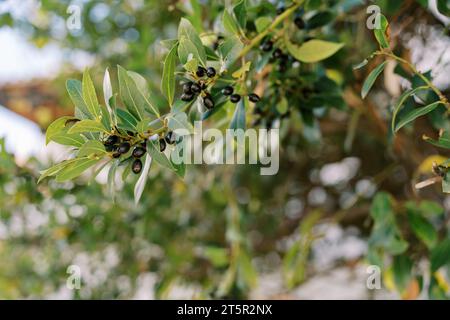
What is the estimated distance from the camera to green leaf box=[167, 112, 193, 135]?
605 millimetres

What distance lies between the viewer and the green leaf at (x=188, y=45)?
0.63 metres

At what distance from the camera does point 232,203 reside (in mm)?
1443

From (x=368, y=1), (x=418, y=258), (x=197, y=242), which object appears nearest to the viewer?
(x=368, y=1)

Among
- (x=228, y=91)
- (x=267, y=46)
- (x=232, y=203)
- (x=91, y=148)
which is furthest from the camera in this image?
(x=232, y=203)

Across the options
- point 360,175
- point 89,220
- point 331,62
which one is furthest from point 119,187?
point 360,175

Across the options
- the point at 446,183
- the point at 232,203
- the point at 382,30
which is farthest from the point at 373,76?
the point at 232,203

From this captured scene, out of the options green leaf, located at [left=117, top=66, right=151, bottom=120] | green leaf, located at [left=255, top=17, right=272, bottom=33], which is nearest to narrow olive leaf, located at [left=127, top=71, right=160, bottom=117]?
green leaf, located at [left=117, top=66, right=151, bottom=120]

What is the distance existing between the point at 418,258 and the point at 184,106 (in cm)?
100

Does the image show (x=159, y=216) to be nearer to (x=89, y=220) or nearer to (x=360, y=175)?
(x=89, y=220)

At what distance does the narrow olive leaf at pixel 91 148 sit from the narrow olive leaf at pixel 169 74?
11 cm

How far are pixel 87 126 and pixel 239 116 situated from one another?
9.0 inches

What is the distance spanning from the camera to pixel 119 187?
1345 mm

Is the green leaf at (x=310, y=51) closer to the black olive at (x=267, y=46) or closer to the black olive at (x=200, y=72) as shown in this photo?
the black olive at (x=267, y=46)

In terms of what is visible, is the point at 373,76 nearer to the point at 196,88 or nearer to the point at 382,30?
the point at 382,30
